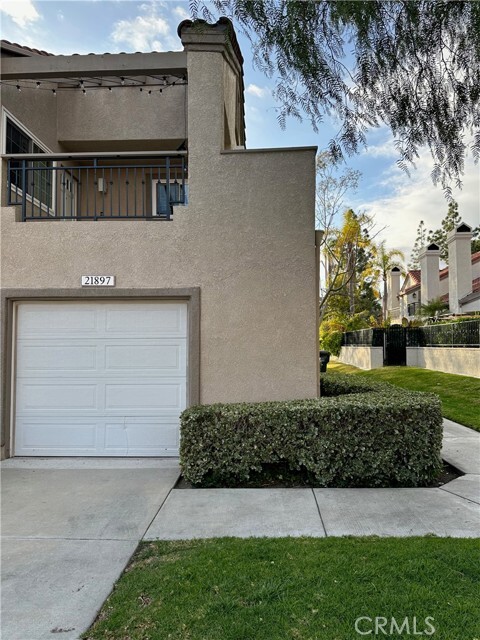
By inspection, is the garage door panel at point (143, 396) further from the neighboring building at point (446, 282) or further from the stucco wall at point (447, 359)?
the neighboring building at point (446, 282)

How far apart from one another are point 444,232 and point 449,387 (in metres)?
38.9

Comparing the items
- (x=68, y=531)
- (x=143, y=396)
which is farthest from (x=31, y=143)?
(x=68, y=531)

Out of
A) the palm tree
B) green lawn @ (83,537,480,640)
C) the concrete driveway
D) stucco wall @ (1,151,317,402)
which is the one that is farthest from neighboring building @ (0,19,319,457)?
the palm tree

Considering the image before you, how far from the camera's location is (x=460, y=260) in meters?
21.0

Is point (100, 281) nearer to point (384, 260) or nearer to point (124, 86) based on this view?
point (124, 86)

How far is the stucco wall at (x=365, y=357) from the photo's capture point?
798 inches

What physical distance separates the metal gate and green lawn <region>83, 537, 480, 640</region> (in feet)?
56.4

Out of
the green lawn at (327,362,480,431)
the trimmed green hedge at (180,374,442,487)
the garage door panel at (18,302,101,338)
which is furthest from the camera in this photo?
the green lawn at (327,362,480,431)

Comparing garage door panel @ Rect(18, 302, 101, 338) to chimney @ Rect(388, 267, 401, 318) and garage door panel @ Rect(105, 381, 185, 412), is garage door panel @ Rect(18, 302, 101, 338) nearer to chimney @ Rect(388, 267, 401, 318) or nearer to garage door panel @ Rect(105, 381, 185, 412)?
garage door panel @ Rect(105, 381, 185, 412)

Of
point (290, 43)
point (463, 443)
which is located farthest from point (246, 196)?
point (463, 443)

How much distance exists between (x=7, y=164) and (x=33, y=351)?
2.90 meters

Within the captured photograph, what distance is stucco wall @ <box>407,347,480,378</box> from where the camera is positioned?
13266 millimetres

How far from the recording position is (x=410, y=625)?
99.1 inches

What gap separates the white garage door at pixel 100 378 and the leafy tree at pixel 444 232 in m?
38.8
